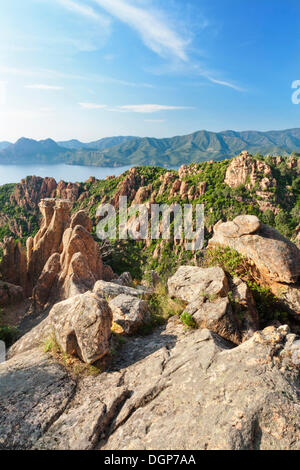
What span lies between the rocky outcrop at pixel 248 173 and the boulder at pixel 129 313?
6685 cm

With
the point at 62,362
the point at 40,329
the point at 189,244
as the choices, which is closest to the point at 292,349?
the point at 62,362

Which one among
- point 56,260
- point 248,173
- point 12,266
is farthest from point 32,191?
point 56,260

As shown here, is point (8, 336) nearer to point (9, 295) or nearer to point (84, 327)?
point (84, 327)

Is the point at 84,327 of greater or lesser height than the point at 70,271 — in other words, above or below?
above

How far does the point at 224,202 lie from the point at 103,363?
63772 mm

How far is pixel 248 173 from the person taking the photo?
71.2 m

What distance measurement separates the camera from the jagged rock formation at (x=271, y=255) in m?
6.84

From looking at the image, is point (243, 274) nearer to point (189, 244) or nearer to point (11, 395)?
point (11, 395)

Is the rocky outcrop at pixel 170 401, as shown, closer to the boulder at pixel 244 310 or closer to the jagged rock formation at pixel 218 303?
the jagged rock formation at pixel 218 303

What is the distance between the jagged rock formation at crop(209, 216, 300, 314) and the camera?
6.84 metres

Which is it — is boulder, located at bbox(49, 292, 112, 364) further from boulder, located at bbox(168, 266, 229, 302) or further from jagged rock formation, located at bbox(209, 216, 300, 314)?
jagged rock formation, located at bbox(209, 216, 300, 314)

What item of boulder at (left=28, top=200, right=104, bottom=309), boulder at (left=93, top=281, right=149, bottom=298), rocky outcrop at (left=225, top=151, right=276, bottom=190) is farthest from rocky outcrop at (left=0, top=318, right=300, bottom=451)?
rocky outcrop at (left=225, top=151, right=276, bottom=190)

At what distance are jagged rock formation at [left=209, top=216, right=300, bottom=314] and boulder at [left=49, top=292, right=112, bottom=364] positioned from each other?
4250 mm

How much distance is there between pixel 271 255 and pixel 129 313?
4173mm
